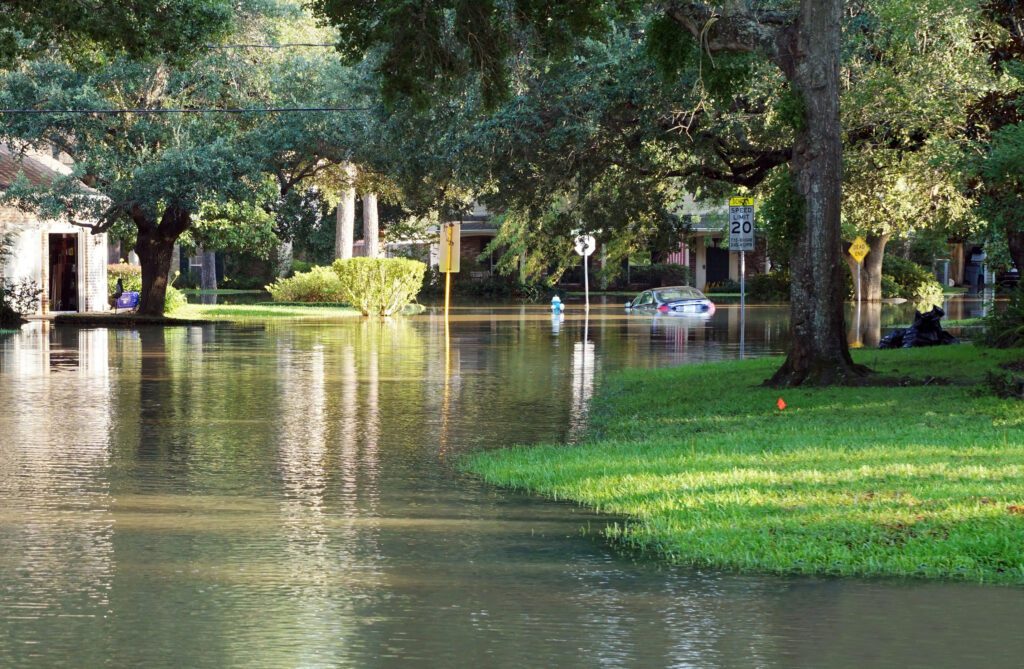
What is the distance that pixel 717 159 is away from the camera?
1161 inches

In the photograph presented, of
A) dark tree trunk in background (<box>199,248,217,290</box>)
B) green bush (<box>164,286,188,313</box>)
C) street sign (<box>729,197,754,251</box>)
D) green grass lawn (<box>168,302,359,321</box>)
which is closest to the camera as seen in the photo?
street sign (<box>729,197,754,251</box>)

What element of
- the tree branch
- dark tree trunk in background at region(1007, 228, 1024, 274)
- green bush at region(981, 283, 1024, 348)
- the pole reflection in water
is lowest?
the pole reflection in water

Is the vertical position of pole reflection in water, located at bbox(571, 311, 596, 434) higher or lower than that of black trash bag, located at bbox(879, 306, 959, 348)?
lower

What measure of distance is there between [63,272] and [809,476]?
42.6 metres

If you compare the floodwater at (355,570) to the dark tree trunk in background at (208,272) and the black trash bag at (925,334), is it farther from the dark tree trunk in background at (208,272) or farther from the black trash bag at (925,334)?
the dark tree trunk in background at (208,272)

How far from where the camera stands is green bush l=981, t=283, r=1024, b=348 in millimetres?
23844

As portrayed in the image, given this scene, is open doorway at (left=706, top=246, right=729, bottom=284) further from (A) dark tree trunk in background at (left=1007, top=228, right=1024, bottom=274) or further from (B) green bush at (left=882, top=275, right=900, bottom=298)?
(A) dark tree trunk in background at (left=1007, top=228, right=1024, bottom=274)

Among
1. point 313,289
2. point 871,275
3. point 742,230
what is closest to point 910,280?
point 871,275

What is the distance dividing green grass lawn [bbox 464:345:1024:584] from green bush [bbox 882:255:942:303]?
50.2 meters

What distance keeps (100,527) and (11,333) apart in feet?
96.0

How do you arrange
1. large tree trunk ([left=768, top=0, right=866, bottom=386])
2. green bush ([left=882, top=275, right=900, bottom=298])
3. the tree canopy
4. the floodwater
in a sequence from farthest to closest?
green bush ([left=882, top=275, right=900, bottom=298]) < the tree canopy < large tree trunk ([left=768, top=0, right=866, bottom=386]) < the floodwater

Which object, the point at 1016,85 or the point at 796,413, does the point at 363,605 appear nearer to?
the point at 796,413

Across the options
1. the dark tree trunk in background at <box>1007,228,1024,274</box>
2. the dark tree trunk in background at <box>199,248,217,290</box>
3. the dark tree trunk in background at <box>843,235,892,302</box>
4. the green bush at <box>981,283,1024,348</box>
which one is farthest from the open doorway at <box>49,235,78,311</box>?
the dark tree trunk in background at <box>199,248,217,290</box>

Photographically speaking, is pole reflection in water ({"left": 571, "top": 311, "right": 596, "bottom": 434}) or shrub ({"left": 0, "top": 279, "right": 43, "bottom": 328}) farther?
shrub ({"left": 0, "top": 279, "right": 43, "bottom": 328})
